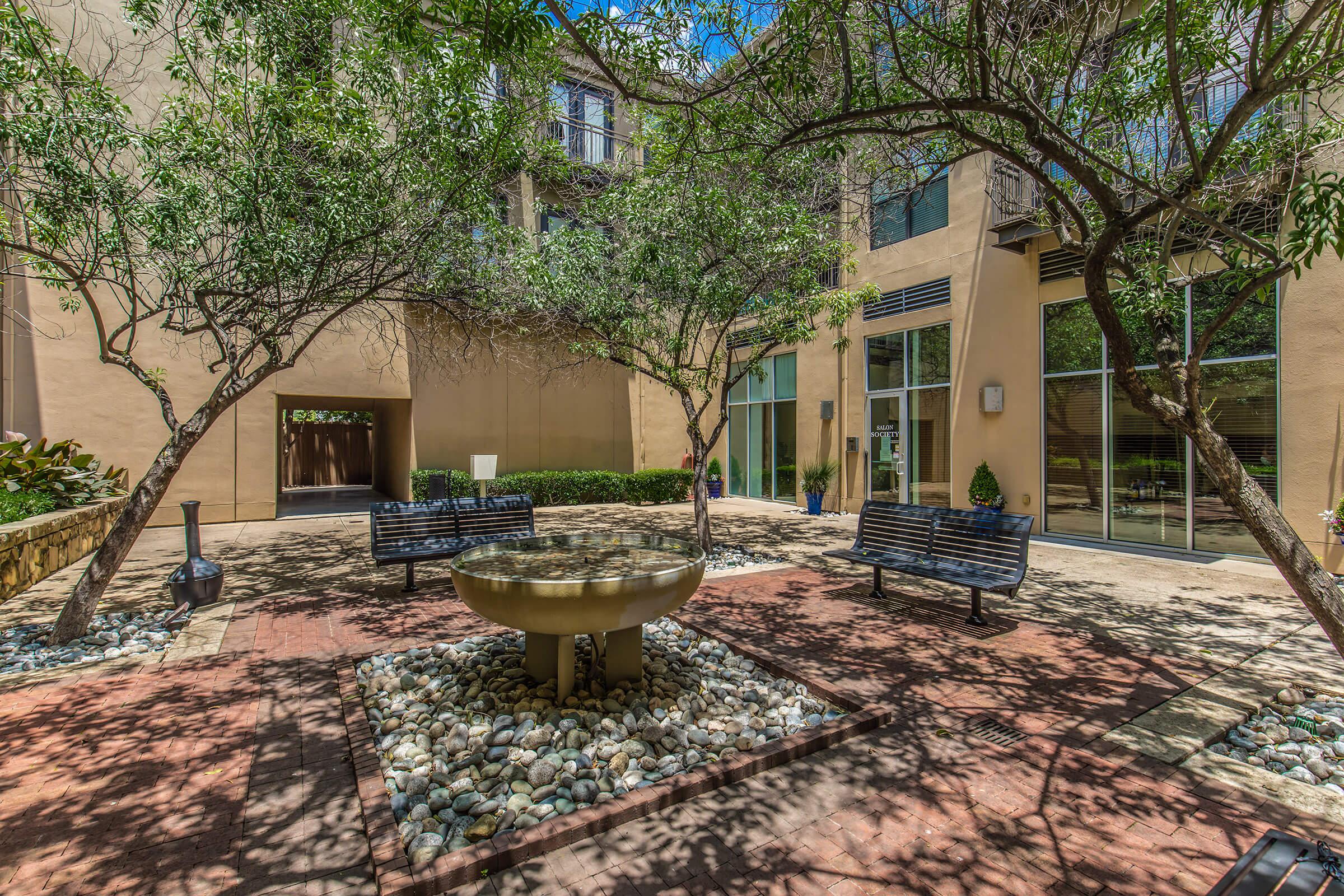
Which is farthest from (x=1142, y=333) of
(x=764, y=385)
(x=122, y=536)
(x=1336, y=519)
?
(x=122, y=536)

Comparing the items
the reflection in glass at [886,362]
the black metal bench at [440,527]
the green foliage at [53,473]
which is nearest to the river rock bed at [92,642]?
the black metal bench at [440,527]

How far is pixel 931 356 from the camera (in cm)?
1219

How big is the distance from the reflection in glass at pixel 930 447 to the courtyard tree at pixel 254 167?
876 centimetres

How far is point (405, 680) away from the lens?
4238 mm

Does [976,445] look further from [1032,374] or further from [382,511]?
[382,511]

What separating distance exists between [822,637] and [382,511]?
4816 millimetres

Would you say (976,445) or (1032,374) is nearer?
(1032,374)

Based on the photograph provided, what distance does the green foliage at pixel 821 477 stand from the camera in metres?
14.1

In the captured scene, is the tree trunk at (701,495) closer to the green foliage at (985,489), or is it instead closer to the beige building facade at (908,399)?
the beige building facade at (908,399)

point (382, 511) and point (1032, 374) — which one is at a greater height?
point (1032, 374)

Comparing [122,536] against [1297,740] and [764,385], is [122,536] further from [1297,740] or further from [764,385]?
[764,385]

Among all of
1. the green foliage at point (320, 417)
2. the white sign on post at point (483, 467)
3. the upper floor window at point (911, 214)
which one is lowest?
the white sign on post at point (483, 467)

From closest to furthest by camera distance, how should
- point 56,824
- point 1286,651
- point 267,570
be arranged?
point 56,824 < point 1286,651 < point 267,570

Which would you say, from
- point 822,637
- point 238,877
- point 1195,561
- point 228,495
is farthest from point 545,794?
point 228,495
